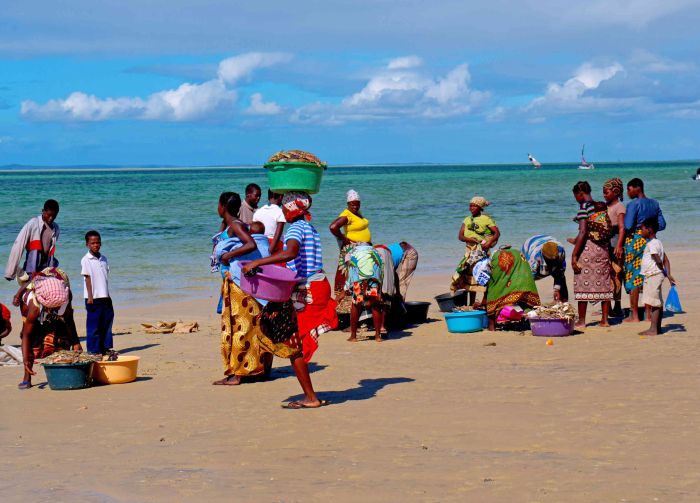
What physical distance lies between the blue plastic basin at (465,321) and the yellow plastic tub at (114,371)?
3.72 m

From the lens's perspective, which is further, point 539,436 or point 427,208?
point 427,208

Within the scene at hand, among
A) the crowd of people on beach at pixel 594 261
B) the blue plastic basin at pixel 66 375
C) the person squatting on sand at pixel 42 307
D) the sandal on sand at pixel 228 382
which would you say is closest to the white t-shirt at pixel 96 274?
the person squatting on sand at pixel 42 307

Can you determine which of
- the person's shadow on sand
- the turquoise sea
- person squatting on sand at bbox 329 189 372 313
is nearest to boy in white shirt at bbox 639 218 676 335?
person squatting on sand at bbox 329 189 372 313

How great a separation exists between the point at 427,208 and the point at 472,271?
29.6 meters

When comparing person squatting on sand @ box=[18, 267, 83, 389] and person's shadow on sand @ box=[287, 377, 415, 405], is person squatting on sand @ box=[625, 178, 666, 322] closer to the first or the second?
person's shadow on sand @ box=[287, 377, 415, 405]

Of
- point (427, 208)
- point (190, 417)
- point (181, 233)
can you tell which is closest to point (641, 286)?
point (190, 417)

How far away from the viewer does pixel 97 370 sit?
8.34 metres

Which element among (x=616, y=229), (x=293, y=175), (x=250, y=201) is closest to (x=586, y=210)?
(x=616, y=229)

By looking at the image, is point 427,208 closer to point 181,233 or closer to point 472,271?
point 181,233

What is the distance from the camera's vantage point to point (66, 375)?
320 inches

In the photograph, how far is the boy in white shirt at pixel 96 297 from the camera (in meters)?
9.25

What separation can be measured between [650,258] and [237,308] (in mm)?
4385

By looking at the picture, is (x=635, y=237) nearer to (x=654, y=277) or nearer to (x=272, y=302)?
(x=654, y=277)

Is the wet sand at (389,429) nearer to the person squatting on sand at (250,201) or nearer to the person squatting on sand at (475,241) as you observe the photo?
the person squatting on sand at (475,241)
